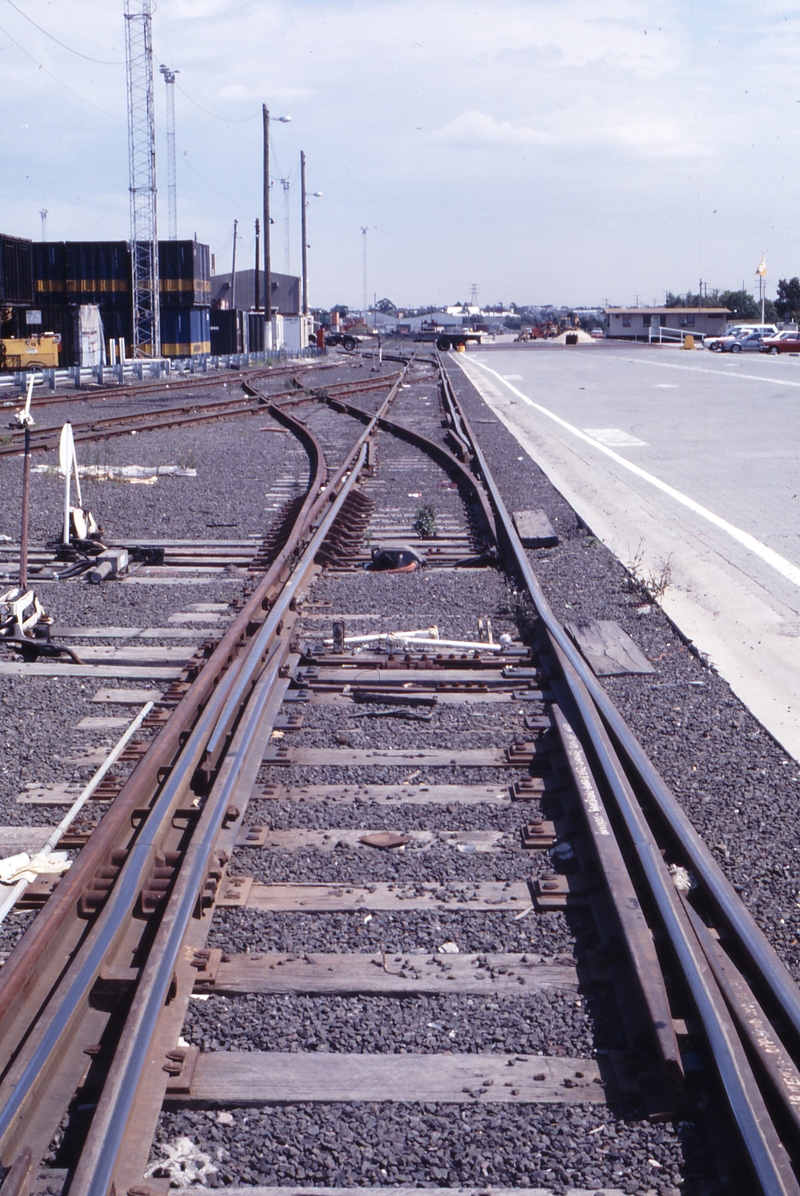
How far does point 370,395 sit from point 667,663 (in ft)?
85.3

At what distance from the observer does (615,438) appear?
20.8m

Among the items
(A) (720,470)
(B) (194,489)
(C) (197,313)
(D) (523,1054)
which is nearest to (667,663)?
(D) (523,1054)

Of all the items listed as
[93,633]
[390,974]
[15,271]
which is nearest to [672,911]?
[390,974]

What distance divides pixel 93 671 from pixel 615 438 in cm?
1562

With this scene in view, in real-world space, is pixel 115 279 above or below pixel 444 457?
above

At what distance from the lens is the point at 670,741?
5641 millimetres

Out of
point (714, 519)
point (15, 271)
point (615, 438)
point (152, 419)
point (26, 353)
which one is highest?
point (15, 271)

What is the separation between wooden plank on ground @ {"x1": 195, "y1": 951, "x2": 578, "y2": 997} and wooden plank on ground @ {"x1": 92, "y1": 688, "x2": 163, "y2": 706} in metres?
2.57

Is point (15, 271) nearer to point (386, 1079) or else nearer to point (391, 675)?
point (391, 675)

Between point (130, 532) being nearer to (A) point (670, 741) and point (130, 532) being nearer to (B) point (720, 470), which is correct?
(A) point (670, 741)

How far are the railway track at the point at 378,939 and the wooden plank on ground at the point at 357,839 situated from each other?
0.04 feet

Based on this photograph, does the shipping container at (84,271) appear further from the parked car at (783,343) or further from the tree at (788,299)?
the tree at (788,299)

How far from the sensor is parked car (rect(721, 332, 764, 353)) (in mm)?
69500

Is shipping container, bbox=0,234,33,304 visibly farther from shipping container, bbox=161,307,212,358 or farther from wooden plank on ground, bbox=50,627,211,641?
wooden plank on ground, bbox=50,627,211,641
